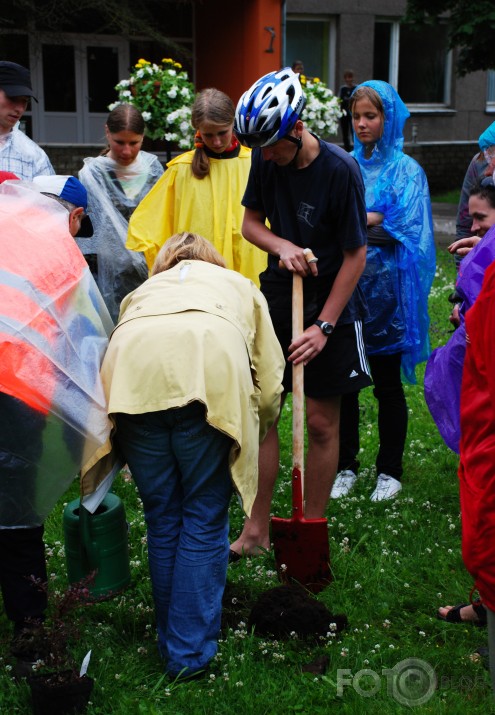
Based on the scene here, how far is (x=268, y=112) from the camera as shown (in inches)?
147

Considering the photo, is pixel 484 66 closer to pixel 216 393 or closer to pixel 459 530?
pixel 459 530

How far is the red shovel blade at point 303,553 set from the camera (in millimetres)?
3945

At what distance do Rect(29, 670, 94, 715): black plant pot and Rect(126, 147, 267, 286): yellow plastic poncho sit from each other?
8.31 feet

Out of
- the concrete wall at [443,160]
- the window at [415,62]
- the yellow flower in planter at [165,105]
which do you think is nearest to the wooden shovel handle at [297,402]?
the yellow flower in planter at [165,105]

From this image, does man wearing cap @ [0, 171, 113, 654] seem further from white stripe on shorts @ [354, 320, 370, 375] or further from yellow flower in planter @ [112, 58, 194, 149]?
yellow flower in planter @ [112, 58, 194, 149]

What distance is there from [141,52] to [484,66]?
7365mm

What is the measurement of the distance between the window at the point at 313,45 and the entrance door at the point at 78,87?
3.87 m

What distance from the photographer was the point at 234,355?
3.08 meters

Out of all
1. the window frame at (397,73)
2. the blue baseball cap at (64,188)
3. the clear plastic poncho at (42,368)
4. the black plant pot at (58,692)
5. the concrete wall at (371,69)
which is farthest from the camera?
the window frame at (397,73)

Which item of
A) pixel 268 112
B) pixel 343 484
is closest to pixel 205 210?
pixel 268 112

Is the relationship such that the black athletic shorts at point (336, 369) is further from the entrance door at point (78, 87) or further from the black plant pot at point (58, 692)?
the entrance door at point (78, 87)

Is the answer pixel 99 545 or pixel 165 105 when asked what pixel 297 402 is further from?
pixel 165 105

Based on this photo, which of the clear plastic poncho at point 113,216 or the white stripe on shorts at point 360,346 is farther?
the clear plastic poncho at point 113,216

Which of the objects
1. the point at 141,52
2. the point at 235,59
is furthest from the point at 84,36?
the point at 235,59
